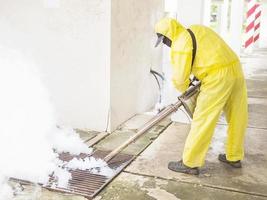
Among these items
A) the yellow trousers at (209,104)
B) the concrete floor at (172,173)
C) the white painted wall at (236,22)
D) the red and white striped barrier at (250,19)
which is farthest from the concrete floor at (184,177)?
the red and white striped barrier at (250,19)

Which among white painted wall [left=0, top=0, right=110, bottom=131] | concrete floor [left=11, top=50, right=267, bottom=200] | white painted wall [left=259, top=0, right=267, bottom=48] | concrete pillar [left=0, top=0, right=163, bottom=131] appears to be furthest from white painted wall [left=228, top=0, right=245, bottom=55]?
white painted wall [left=0, top=0, right=110, bottom=131]

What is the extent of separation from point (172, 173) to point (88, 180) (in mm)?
Result: 805

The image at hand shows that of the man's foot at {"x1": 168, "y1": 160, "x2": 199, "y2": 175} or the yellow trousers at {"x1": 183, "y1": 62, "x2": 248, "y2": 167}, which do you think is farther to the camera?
the man's foot at {"x1": 168, "y1": 160, "x2": 199, "y2": 175}

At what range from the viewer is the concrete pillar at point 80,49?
4520mm

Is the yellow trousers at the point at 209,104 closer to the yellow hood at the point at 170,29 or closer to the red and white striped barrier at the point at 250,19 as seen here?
the yellow hood at the point at 170,29

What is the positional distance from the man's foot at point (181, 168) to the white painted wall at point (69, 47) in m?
1.33

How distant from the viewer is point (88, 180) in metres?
3.45

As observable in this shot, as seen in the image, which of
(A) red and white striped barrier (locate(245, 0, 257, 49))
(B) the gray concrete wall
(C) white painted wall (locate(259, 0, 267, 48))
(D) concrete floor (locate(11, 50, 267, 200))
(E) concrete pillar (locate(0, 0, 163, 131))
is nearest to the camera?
(D) concrete floor (locate(11, 50, 267, 200))

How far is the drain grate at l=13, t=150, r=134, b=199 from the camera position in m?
3.20

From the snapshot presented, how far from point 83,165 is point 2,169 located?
2.52 ft

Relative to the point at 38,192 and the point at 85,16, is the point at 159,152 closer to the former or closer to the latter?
the point at 38,192

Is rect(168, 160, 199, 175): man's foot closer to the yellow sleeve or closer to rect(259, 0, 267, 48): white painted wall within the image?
the yellow sleeve

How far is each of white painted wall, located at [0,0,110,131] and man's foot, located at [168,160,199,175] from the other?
1.33m

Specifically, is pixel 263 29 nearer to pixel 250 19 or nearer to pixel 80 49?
pixel 250 19
